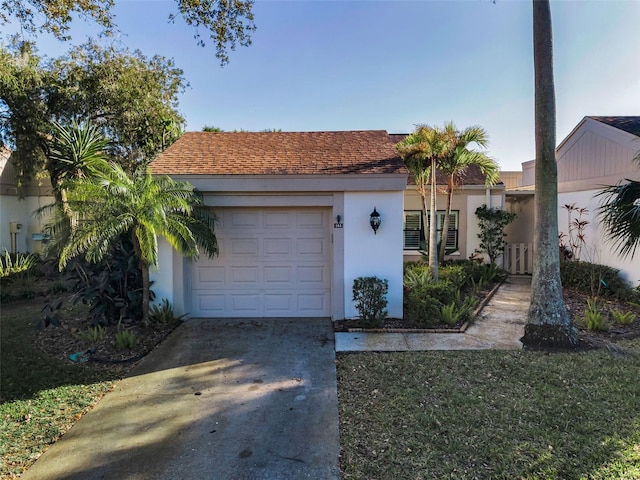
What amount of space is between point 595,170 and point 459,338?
317 inches

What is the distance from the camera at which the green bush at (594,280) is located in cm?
885

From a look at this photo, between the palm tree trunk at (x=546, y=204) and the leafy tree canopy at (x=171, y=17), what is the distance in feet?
16.3

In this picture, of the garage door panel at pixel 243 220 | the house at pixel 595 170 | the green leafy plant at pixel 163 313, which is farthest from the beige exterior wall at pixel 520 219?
the green leafy plant at pixel 163 313

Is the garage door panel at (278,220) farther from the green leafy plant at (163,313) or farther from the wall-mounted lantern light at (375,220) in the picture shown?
the green leafy plant at (163,313)

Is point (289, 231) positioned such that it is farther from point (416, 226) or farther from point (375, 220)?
point (416, 226)

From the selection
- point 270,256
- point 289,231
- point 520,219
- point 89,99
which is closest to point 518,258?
point 520,219

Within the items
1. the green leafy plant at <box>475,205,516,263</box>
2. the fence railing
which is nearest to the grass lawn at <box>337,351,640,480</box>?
the green leafy plant at <box>475,205,516,263</box>

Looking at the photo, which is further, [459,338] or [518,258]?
[518,258]

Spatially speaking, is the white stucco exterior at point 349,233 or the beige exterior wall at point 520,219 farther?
the beige exterior wall at point 520,219

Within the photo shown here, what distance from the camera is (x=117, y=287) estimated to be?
22.6 ft

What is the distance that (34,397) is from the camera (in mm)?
4512

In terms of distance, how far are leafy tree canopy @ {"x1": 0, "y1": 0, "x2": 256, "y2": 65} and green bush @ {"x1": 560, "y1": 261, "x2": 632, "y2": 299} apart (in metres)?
9.70

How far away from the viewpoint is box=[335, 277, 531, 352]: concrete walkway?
6.03 metres

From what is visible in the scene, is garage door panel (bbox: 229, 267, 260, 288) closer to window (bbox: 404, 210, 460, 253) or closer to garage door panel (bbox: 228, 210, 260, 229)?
garage door panel (bbox: 228, 210, 260, 229)
